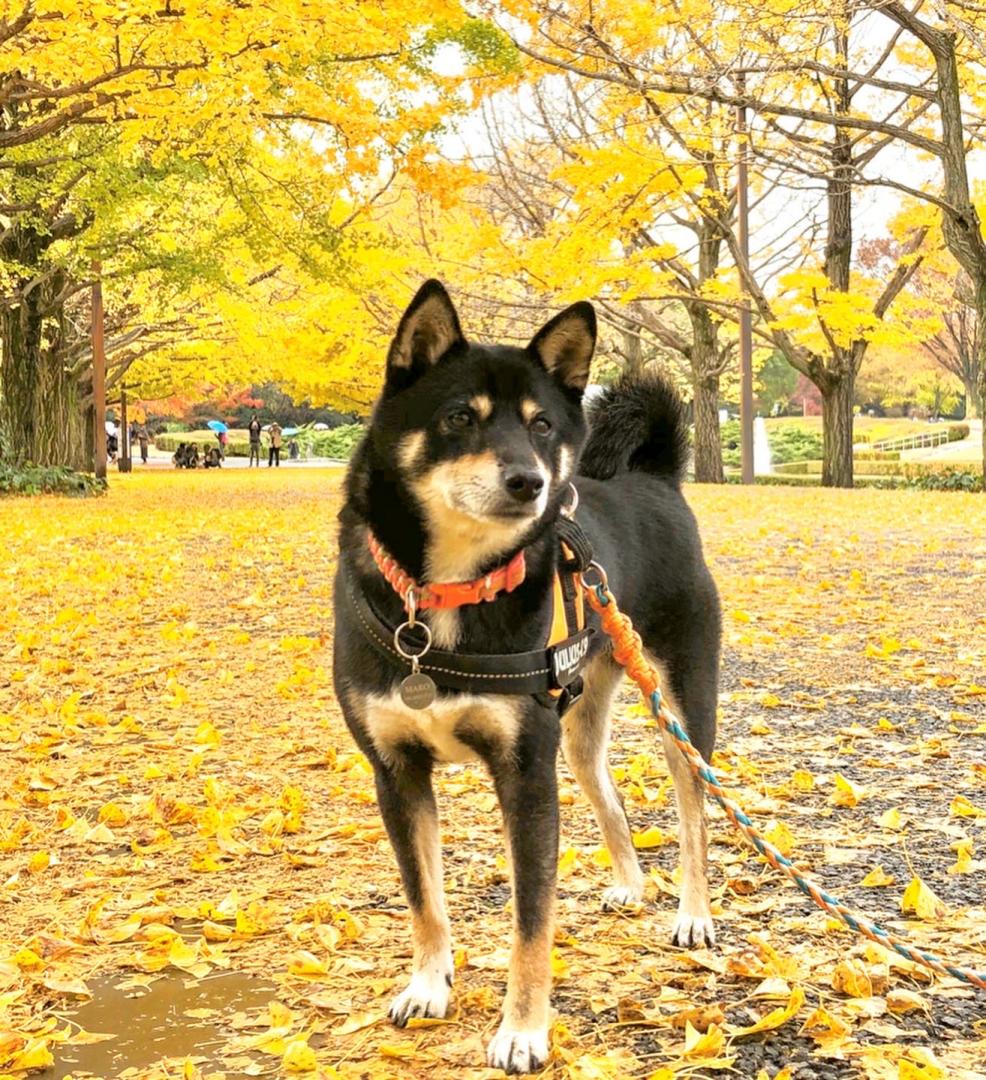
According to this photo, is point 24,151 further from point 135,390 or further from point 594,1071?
point 135,390

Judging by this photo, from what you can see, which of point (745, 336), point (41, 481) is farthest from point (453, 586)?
point (745, 336)

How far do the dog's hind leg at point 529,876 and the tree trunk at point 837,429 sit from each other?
2096 cm

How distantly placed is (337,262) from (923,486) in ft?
39.0

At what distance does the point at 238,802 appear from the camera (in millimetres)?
4617

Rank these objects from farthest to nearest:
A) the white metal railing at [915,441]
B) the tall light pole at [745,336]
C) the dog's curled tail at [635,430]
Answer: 1. the white metal railing at [915,441]
2. the tall light pole at [745,336]
3. the dog's curled tail at [635,430]

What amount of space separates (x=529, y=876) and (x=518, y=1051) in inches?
→ 16.1

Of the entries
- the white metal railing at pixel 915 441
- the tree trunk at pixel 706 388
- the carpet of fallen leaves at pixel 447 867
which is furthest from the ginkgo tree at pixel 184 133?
the white metal railing at pixel 915 441

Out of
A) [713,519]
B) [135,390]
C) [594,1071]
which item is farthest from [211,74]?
[135,390]

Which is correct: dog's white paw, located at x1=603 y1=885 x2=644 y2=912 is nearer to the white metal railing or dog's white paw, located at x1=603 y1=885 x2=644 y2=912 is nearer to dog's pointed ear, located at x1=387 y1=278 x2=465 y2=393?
dog's pointed ear, located at x1=387 y1=278 x2=465 y2=393

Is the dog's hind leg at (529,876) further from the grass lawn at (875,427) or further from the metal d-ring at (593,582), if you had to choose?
the grass lawn at (875,427)

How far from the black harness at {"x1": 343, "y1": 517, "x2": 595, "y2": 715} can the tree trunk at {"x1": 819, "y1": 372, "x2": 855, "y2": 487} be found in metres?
20.6

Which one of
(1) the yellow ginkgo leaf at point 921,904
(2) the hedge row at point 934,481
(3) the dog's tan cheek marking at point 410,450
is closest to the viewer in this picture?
(3) the dog's tan cheek marking at point 410,450

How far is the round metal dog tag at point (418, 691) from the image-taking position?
2.60m

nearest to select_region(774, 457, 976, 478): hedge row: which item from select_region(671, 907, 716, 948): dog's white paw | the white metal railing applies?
the white metal railing
